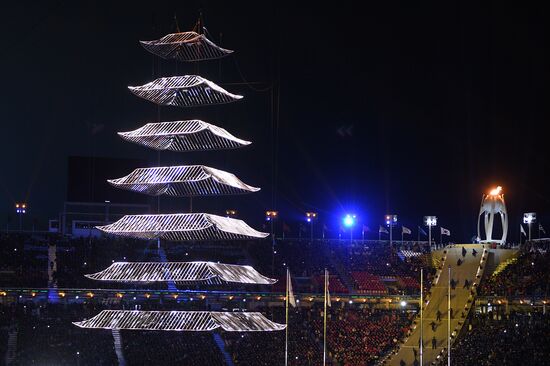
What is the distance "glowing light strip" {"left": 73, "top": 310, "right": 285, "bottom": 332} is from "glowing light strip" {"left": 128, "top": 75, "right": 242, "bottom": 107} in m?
8.91

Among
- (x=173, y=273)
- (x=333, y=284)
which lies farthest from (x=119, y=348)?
(x=173, y=273)

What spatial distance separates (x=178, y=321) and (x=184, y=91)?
31.2 feet

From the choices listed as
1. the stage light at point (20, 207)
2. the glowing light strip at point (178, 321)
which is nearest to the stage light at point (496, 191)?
the glowing light strip at point (178, 321)

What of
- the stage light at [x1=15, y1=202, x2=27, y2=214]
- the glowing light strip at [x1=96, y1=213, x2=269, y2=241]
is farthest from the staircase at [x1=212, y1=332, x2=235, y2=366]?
the stage light at [x1=15, y1=202, x2=27, y2=214]

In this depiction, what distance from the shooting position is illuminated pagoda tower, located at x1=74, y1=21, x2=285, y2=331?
42688 millimetres

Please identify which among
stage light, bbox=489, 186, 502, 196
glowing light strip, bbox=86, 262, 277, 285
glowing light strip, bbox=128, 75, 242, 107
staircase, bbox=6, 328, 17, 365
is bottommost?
staircase, bbox=6, 328, 17, 365

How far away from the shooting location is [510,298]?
6581cm

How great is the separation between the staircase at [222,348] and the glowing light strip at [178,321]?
15.5 meters

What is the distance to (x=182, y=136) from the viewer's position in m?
44.3

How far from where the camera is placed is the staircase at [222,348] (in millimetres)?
59575

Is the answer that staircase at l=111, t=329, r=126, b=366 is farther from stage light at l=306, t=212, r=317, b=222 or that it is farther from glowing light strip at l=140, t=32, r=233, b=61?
stage light at l=306, t=212, r=317, b=222

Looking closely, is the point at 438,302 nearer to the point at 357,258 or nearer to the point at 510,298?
the point at 510,298

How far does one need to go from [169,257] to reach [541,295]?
25069 mm

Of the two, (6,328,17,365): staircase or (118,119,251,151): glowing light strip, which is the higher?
(118,119,251,151): glowing light strip
